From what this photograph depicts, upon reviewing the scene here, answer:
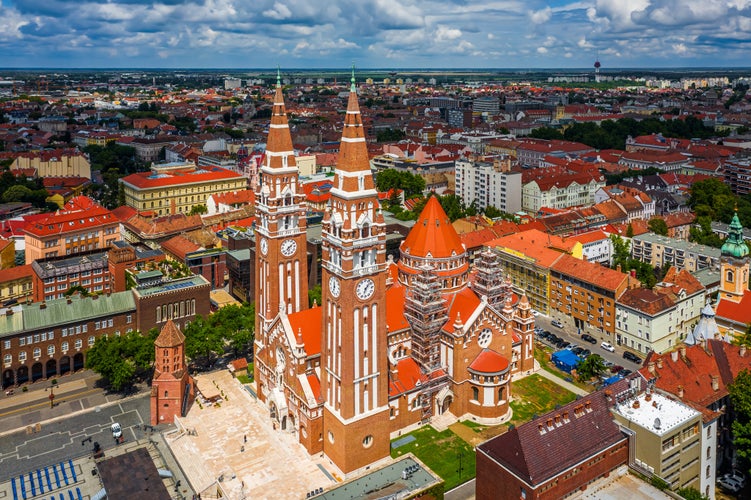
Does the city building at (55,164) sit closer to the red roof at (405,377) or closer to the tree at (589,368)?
the red roof at (405,377)

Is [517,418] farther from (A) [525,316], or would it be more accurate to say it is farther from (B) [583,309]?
(B) [583,309]

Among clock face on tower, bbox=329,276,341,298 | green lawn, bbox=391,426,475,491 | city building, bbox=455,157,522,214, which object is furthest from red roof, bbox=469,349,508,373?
city building, bbox=455,157,522,214

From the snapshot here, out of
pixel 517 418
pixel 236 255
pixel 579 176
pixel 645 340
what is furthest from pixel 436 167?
pixel 517 418

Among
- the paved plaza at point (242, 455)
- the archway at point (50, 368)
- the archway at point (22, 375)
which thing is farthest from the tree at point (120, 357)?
the paved plaza at point (242, 455)

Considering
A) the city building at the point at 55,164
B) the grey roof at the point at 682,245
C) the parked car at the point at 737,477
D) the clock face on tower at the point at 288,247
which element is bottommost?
the parked car at the point at 737,477

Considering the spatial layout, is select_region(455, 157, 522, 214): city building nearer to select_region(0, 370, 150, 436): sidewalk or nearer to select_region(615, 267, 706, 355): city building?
select_region(615, 267, 706, 355): city building

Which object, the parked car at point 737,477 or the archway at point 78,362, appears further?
the archway at point 78,362

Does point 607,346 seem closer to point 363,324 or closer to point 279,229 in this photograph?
point 363,324
